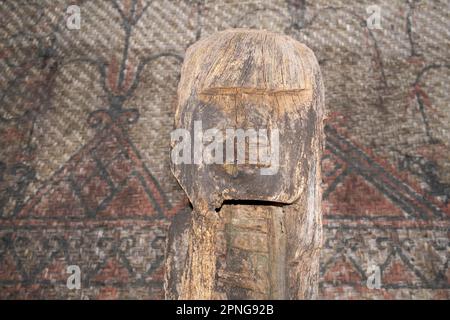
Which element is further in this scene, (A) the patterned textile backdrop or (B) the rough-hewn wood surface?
(A) the patterned textile backdrop

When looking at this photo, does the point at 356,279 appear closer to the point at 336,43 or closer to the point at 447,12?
the point at 336,43

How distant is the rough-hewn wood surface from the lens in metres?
1.72

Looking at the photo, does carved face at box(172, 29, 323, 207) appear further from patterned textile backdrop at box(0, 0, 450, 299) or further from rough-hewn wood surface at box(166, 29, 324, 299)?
patterned textile backdrop at box(0, 0, 450, 299)

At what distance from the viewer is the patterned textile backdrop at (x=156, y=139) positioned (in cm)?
424

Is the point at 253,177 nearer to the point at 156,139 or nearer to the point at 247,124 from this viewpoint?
the point at 247,124

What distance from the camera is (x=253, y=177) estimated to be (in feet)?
5.57

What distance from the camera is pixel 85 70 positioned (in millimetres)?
5207

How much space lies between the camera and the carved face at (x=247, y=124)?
1700mm

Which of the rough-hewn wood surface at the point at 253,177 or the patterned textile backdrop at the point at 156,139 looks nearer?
the rough-hewn wood surface at the point at 253,177

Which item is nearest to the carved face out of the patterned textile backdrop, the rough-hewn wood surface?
the rough-hewn wood surface

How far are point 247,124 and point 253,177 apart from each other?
18cm

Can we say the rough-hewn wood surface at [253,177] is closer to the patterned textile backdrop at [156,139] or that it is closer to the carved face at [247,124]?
the carved face at [247,124]

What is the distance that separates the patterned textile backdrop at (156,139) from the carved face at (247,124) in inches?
105

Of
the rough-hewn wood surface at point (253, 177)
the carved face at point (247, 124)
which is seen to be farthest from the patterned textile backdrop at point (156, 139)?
the carved face at point (247, 124)
